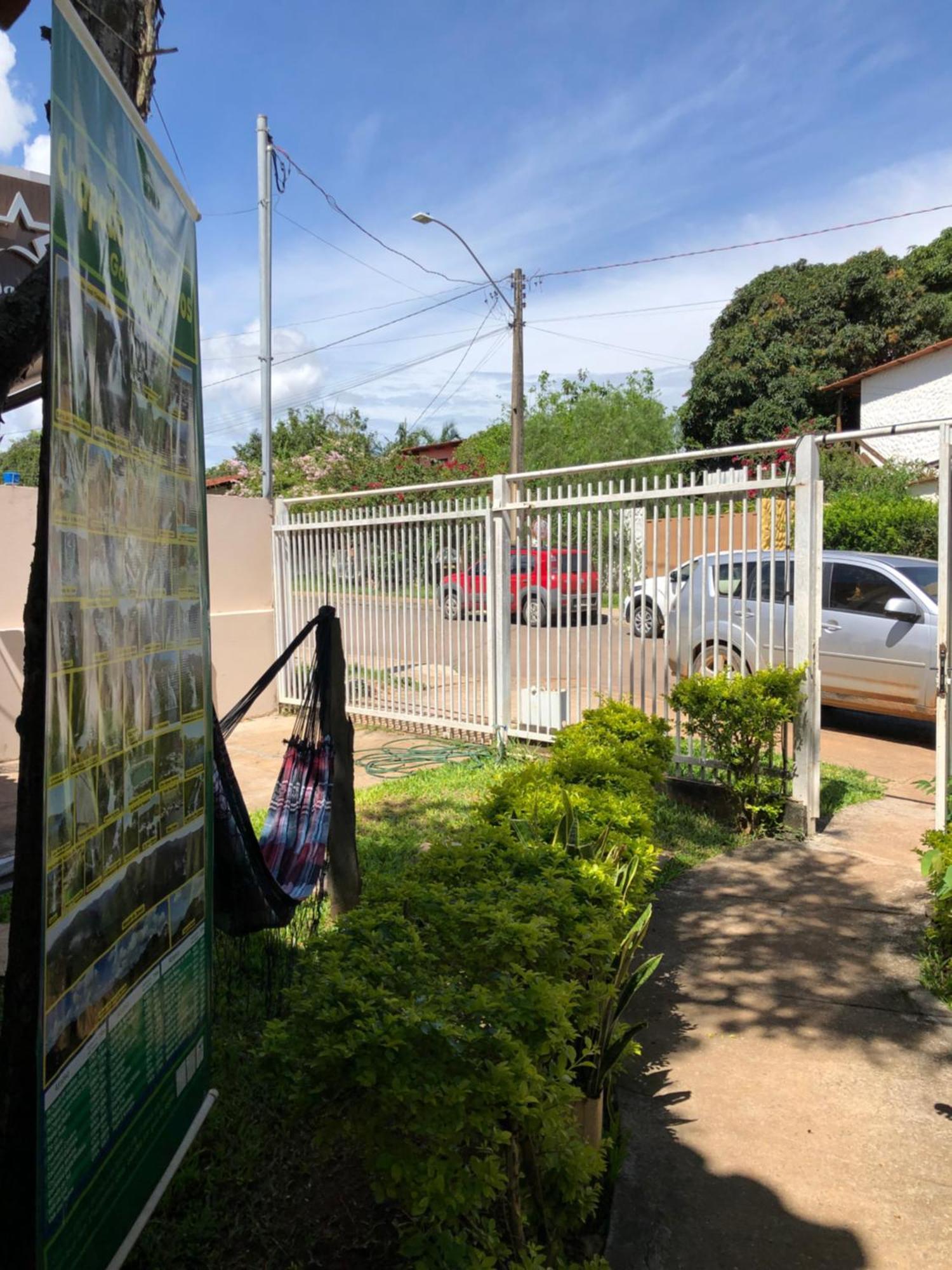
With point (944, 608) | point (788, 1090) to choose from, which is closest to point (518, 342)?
point (944, 608)

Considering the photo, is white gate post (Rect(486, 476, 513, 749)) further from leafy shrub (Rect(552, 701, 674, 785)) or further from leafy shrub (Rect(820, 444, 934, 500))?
leafy shrub (Rect(820, 444, 934, 500))

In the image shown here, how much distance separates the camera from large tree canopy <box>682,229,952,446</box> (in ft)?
87.7

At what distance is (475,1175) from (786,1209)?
49.5 inches

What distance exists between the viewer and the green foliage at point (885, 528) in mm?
15383

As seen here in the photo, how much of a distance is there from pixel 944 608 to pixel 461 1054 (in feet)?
12.5

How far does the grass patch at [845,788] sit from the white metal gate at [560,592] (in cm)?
85

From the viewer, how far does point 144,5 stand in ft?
9.07

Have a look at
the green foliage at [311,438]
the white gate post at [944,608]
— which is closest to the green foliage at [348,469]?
the green foliage at [311,438]

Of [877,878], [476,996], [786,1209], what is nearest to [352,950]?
[476,996]

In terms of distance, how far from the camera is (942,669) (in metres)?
4.76

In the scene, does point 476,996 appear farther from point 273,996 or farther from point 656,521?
point 656,521

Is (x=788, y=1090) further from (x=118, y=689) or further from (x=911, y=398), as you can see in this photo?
(x=911, y=398)

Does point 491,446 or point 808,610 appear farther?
point 491,446

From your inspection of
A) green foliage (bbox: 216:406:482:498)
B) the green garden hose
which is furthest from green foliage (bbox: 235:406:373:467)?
the green garden hose
